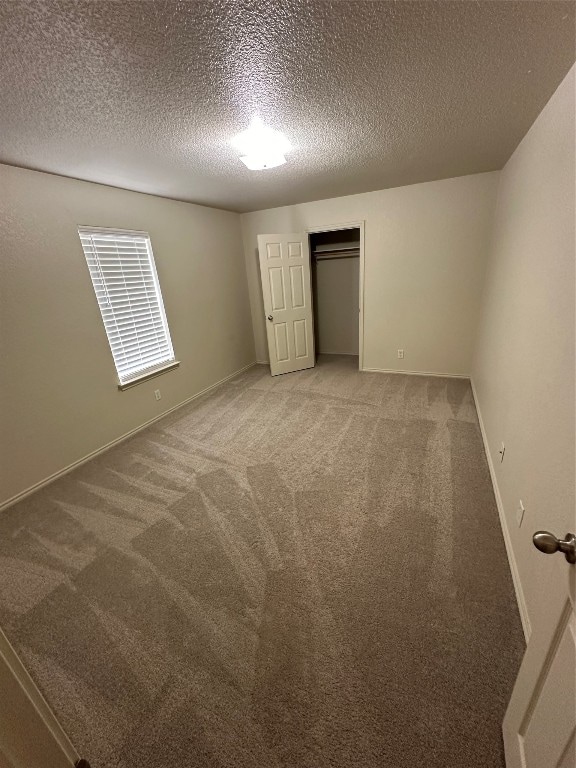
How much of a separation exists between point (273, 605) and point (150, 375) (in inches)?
99.7

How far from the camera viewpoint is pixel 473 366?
11.7 feet

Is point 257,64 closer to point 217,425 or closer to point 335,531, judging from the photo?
point 335,531

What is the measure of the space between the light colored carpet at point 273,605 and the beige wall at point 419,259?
1.62 m

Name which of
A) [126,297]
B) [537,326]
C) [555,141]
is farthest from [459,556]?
[126,297]

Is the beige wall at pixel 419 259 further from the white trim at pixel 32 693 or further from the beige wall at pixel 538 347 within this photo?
the white trim at pixel 32 693

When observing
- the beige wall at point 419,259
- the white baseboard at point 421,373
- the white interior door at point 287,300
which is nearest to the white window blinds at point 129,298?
the white interior door at point 287,300

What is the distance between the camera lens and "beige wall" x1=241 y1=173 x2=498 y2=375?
10.7ft

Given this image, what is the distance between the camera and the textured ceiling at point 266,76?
39.0 inches

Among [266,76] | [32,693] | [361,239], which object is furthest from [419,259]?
[32,693]

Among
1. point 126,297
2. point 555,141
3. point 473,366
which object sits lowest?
point 473,366

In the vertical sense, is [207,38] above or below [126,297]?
above

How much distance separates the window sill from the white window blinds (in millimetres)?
24

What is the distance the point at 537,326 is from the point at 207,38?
186cm

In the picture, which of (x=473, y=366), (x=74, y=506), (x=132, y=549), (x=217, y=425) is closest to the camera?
(x=132, y=549)
